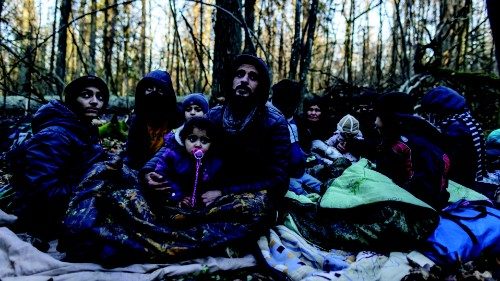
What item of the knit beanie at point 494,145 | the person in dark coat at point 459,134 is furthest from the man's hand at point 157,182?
the knit beanie at point 494,145

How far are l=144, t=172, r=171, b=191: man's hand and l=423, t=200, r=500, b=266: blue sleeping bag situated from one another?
2022 mm

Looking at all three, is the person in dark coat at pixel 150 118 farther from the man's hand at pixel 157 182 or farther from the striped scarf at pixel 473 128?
the striped scarf at pixel 473 128

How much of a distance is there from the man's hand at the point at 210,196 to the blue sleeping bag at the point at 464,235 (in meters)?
1.62

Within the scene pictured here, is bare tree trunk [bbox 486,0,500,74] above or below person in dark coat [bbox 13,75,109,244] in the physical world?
above

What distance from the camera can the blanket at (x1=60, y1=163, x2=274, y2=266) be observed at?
9.00 ft

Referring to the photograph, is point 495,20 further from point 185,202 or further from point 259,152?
point 185,202

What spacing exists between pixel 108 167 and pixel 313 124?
3.70 metres

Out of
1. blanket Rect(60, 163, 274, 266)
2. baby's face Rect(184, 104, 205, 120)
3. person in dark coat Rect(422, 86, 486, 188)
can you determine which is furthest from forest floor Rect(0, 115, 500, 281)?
baby's face Rect(184, 104, 205, 120)

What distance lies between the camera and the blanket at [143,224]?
2.74 meters

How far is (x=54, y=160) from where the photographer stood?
302cm

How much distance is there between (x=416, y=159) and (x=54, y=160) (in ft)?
9.37

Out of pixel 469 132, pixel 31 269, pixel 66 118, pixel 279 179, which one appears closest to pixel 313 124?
pixel 469 132

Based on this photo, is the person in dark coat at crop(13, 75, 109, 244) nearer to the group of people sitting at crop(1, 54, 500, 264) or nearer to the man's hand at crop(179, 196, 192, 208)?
the group of people sitting at crop(1, 54, 500, 264)

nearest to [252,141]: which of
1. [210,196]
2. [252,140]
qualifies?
[252,140]
